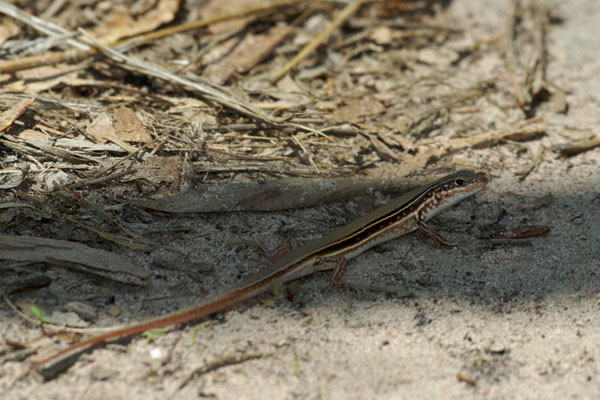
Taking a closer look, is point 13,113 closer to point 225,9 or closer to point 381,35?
point 225,9

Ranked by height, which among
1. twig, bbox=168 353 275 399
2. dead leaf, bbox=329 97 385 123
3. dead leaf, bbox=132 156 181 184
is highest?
dead leaf, bbox=329 97 385 123

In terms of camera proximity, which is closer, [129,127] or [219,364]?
[219,364]

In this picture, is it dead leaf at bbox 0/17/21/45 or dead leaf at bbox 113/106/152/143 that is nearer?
dead leaf at bbox 113/106/152/143

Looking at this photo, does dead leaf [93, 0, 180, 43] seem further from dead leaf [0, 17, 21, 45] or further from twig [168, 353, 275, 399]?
twig [168, 353, 275, 399]

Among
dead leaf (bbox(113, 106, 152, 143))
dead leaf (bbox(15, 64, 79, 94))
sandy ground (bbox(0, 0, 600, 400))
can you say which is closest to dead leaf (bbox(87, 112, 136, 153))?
dead leaf (bbox(113, 106, 152, 143))

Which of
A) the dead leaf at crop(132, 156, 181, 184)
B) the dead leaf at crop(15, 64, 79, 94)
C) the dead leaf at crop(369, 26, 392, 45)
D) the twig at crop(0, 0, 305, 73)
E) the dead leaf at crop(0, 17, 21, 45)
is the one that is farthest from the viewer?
the dead leaf at crop(369, 26, 392, 45)

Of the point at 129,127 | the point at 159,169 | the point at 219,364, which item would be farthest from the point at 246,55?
the point at 219,364

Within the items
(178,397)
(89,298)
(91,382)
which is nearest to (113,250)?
(89,298)

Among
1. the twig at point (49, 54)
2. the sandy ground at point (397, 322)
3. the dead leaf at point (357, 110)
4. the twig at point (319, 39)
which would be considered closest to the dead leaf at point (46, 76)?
the twig at point (49, 54)

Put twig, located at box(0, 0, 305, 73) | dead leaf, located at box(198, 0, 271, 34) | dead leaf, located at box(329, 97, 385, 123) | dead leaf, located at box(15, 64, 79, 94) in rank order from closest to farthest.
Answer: dead leaf, located at box(15, 64, 79, 94) < twig, located at box(0, 0, 305, 73) < dead leaf, located at box(329, 97, 385, 123) < dead leaf, located at box(198, 0, 271, 34)
